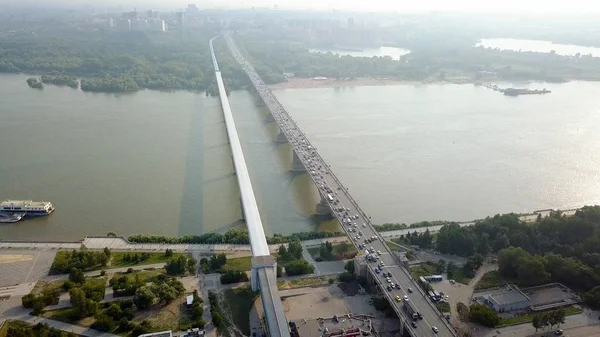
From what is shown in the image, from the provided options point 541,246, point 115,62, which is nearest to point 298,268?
point 541,246

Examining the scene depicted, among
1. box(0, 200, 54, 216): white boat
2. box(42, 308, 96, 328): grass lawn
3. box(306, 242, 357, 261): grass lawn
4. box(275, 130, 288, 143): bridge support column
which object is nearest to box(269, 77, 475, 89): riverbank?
box(275, 130, 288, 143): bridge support column

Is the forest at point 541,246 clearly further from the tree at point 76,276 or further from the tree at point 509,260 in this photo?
the tree at point 76,276

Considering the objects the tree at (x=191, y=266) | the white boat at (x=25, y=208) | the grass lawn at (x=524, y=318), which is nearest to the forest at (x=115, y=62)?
the white boat at (x=25, y=208)

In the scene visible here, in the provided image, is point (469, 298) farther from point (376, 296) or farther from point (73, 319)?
point (73, 319)

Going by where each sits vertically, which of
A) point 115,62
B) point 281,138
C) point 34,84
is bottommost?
point 281,138

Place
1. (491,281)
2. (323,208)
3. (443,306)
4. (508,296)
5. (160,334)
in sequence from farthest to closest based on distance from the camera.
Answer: (323,208), (491,281), (508,296), (443,306), (160,334)

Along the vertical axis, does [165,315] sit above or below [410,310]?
below

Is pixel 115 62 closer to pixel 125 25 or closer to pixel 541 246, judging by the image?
pixel 125 25
